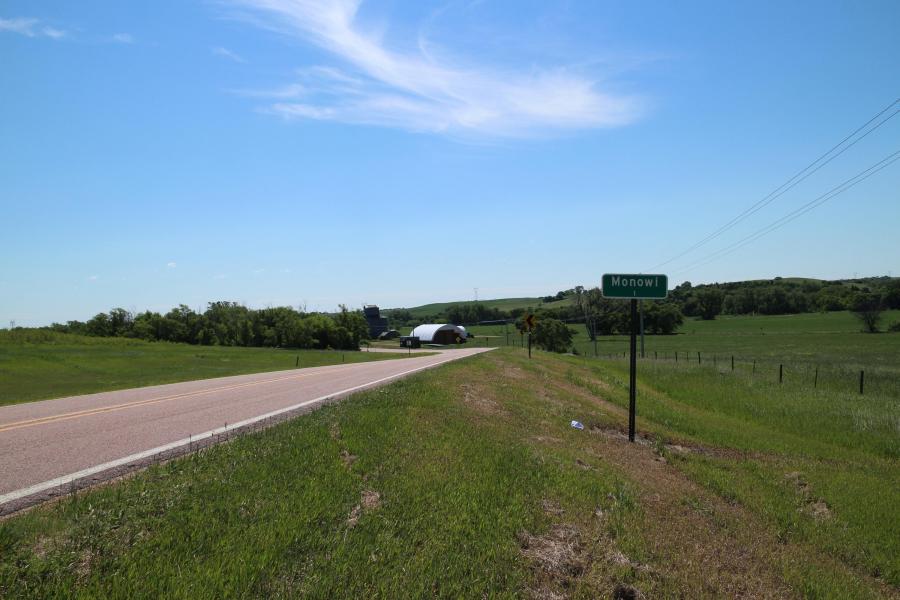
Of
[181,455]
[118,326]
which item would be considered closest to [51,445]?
[181,455]

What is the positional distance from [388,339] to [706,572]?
133922mm

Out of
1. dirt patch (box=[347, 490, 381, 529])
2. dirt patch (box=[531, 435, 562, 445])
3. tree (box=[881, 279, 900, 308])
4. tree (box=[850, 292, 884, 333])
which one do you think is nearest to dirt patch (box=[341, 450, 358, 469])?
dirt patch (box=[347, 490, 381, 529])

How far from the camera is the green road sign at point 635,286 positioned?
11.8 metres

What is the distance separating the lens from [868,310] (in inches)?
3767

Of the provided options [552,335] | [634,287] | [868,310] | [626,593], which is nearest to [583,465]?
[626,593]

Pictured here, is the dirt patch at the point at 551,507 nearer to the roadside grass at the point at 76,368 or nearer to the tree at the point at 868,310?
the roadside grass at the point at 76,368

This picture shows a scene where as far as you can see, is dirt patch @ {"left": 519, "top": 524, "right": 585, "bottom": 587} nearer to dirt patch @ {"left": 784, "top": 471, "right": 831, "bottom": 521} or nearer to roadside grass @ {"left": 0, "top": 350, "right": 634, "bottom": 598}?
roadside grass @ {"left": 0, "top": 350, "right": 634, "bottom": 598}

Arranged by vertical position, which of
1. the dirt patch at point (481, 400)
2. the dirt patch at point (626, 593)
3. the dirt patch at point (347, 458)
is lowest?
the dirt patch at point (626, 593)

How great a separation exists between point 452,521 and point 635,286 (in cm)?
788

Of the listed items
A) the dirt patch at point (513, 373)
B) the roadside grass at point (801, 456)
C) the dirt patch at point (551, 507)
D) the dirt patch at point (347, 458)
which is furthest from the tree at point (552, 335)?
the dirt patch at point (551, 507)

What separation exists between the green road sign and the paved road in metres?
6.82

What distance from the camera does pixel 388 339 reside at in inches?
5448

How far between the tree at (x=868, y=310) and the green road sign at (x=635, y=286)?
103049 millimetres

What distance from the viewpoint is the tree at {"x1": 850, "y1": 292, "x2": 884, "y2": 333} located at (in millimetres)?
95250
